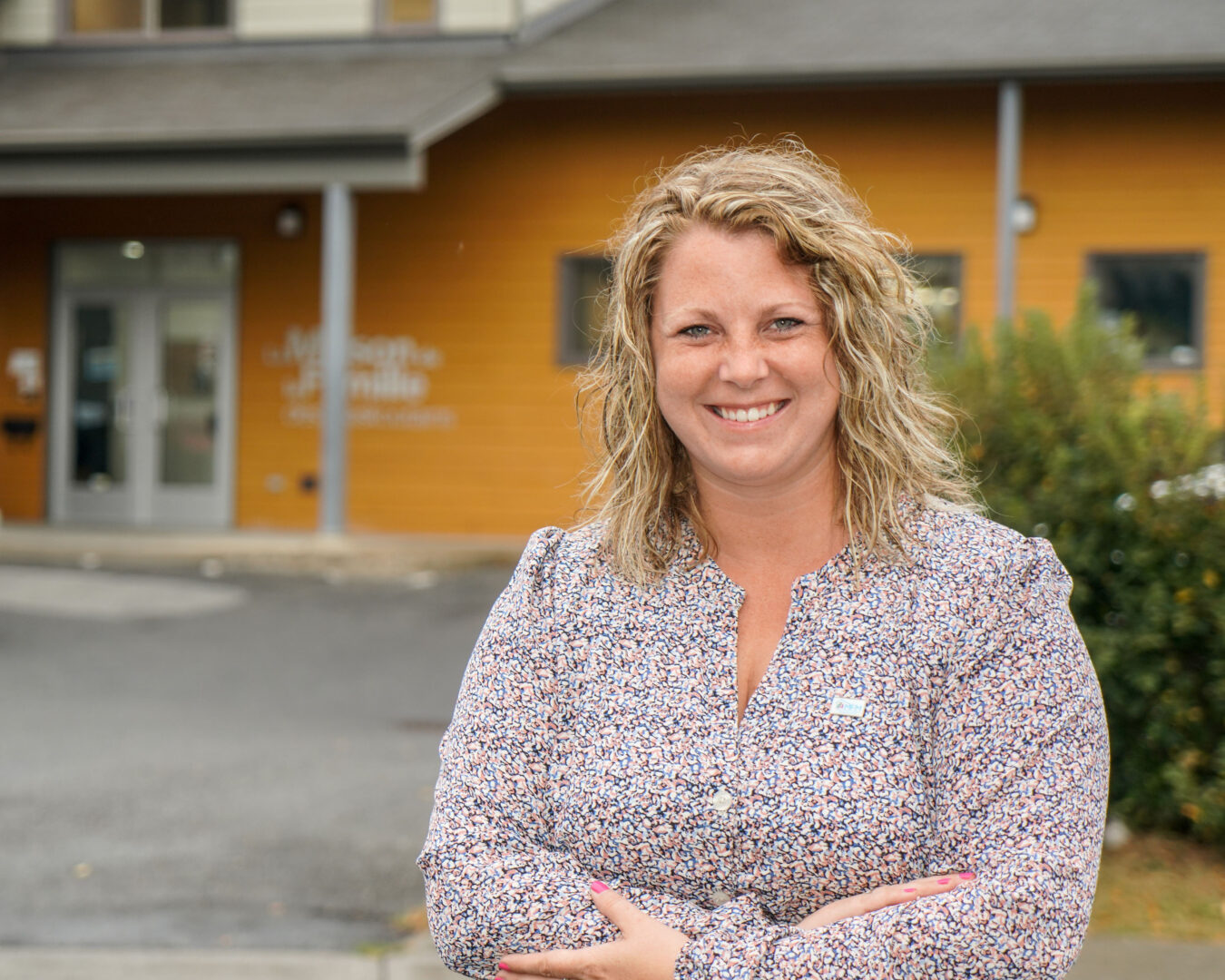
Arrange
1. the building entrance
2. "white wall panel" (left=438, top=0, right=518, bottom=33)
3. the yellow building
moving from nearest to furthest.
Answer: the yellow building < "white wall panel" (left=438, top=0, right=518, bottom=33) < the building entrance

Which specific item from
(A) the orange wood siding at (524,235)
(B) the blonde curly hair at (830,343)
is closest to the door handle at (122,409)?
(A) the orange wood siding at (524,235)

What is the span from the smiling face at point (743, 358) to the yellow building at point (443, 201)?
9.38 m

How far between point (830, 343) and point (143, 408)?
1413cm

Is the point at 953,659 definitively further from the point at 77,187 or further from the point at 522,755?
the point at 77,187

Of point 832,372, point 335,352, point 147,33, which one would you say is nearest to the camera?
point 832,372

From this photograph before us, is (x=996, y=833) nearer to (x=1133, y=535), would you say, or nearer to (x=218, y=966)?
(x=218, y=966)

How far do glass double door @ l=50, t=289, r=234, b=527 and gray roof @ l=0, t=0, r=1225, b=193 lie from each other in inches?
92.6

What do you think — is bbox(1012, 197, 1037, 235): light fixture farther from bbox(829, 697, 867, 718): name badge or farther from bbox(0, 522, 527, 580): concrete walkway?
bbox(829, 697, 867, 718): name badge

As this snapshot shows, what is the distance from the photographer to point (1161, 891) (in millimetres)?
4559

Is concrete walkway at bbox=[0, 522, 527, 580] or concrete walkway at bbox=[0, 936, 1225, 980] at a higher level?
concrete walkway at bbox=[0, 522, 527, 580]

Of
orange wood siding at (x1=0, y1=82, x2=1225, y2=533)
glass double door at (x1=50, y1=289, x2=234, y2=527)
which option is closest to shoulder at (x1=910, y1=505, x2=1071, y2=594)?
orange wood siding at (x1=0, y1=82, x2=1225, y2=533)

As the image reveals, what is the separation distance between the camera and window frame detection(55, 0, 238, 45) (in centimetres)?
1459

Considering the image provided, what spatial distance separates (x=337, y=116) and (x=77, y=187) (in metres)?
2.43

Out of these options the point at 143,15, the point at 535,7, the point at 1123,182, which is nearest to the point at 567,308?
the point at 535,7
